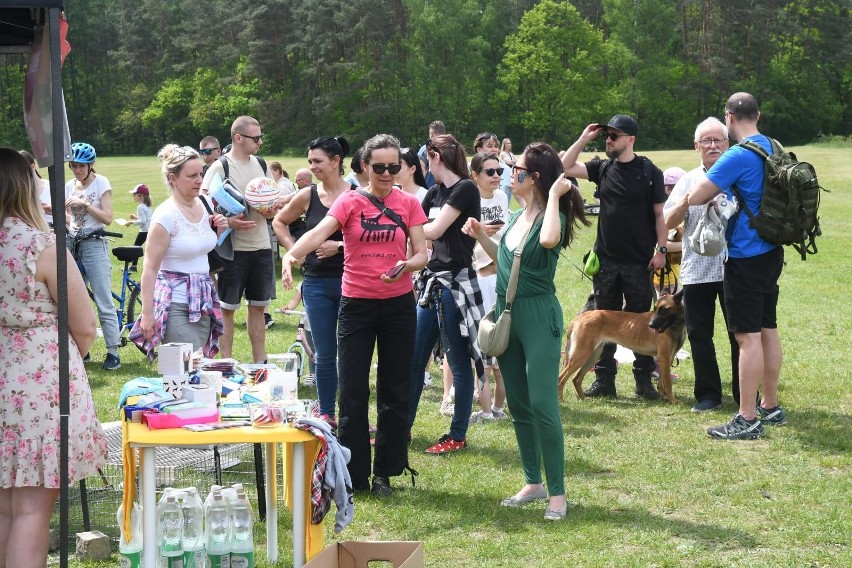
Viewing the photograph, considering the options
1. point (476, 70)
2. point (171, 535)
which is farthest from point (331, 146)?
point (476, 70)

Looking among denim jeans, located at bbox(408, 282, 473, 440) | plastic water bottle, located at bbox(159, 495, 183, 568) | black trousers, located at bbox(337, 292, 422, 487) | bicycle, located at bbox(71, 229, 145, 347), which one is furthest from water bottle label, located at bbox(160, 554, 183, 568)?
bicycle, located at bbox(71, 229, 145, 347)

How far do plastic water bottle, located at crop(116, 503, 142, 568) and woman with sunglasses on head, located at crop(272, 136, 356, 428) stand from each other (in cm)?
191

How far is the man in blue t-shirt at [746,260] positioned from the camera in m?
6.14

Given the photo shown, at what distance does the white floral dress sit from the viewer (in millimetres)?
3623

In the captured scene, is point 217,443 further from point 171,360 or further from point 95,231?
point 95,231

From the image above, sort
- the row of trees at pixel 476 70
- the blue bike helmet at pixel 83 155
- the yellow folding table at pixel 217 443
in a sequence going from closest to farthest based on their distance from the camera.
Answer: the yellow folding table at pixel 217 443
the blue bike helmet at pixel 83 155
the row of trees at pixel 476 70

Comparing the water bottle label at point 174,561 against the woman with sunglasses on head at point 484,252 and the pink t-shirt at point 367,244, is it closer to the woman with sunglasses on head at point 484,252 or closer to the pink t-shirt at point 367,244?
the pink t-shirt at point 367,244

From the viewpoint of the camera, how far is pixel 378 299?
522 centimetres

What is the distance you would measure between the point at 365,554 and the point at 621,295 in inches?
180

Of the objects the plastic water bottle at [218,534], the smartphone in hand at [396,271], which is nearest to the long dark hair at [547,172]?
the smartphone in hand at [396,271]

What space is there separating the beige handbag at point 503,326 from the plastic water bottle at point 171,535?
5.80 feet

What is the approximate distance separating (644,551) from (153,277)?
9.45 ft

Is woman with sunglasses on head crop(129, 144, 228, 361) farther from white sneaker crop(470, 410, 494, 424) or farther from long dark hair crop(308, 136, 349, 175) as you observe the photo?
white sneaker crop(470, 410, 494, 424)

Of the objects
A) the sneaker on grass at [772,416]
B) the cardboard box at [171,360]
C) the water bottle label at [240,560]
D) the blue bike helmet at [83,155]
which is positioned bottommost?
the sneaker on grass at [772,416]
